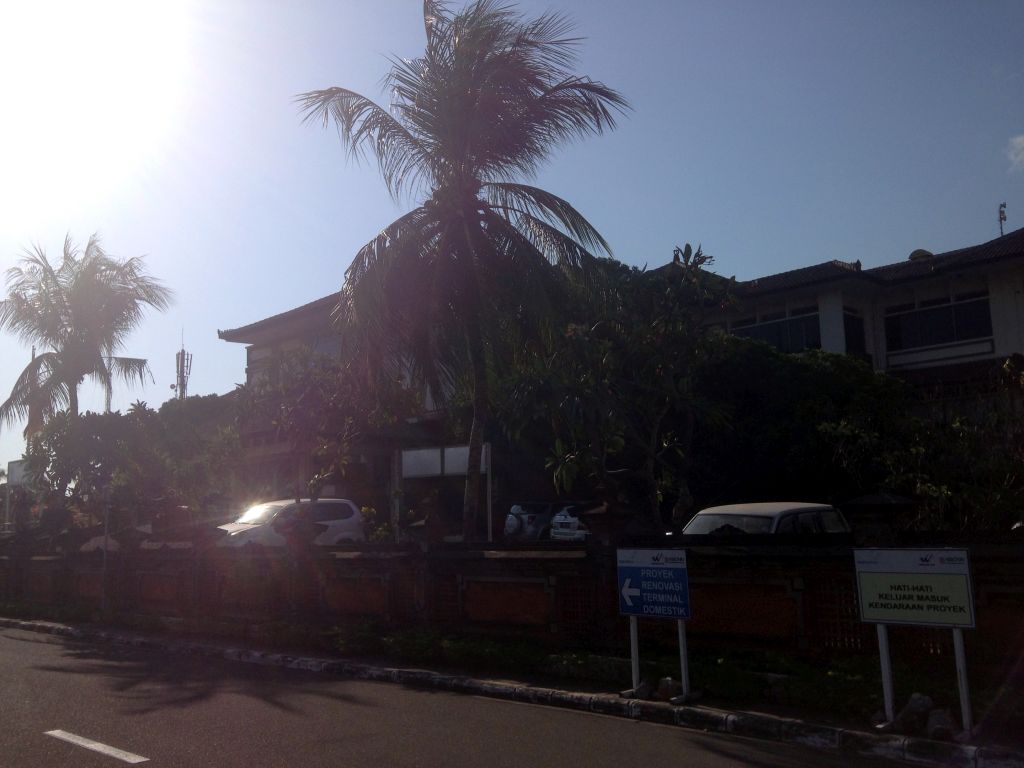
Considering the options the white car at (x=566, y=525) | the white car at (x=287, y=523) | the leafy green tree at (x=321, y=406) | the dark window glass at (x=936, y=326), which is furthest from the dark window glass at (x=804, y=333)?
the white car at (x=287, y=523)

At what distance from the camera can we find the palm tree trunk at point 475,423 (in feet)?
52.7

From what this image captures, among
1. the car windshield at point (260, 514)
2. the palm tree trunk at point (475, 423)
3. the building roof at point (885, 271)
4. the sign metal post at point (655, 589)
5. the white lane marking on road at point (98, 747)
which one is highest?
the building roof at point (885, 271)

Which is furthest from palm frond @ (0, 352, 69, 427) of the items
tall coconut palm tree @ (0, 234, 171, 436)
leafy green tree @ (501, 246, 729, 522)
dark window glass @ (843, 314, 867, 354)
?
dark window glass @ (843, 314, 867, 354)

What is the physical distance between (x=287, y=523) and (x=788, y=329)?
2185cm

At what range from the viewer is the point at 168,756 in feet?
25.1

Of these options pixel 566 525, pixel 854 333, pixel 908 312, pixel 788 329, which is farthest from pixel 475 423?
pixel 908 312

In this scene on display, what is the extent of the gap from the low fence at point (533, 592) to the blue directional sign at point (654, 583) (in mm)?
1472

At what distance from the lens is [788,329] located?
34469 mm

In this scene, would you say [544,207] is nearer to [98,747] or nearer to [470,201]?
[470,201]

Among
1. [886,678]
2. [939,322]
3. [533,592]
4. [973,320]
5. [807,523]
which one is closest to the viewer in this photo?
[886,678]

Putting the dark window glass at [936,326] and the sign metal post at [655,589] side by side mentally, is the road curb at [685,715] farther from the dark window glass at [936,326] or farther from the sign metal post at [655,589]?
the dark window glass at [936,326]

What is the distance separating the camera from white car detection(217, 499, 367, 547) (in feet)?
64.8

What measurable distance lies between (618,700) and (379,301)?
7918 mm

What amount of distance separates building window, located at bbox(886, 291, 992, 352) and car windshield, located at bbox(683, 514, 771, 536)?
20.9 meters
